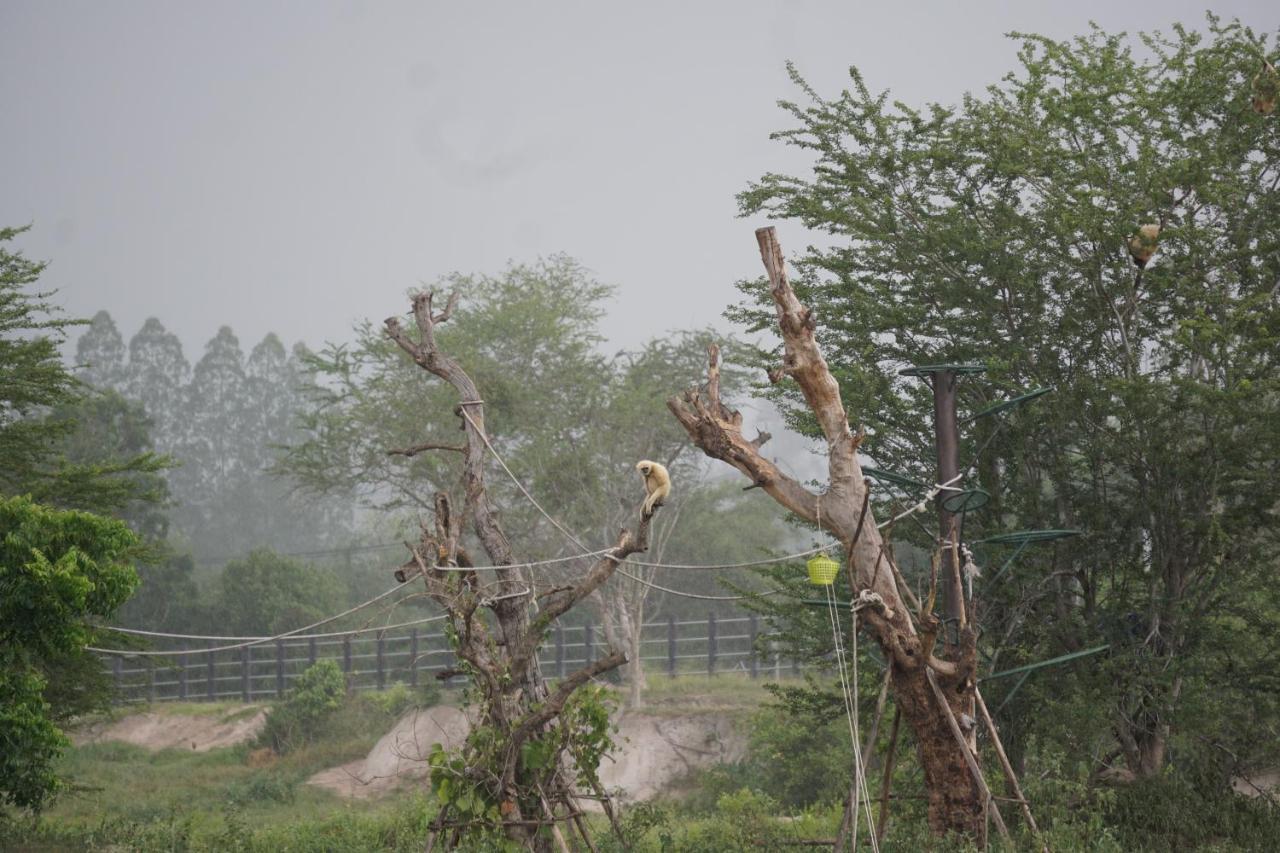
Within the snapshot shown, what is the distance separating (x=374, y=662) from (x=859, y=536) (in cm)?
2035

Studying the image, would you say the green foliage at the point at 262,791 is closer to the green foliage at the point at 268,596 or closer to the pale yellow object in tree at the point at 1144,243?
the green foliage at the point at 268,596

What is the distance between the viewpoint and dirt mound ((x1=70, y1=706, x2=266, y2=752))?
23.5m

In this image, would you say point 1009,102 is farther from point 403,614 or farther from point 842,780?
point 403,614

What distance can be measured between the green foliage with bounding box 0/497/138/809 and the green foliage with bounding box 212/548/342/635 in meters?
21.6

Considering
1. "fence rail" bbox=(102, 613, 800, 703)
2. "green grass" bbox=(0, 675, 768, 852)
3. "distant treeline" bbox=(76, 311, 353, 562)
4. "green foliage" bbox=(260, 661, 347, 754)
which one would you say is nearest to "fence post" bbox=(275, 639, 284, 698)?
"fence rail" bbox=(102, 613, 800, 703)

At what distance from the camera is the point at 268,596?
96.7ft

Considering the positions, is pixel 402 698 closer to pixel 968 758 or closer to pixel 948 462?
pixel 948 462

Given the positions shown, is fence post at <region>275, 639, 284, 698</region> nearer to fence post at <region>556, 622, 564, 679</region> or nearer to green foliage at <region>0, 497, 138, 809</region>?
fence post at <region>556, 622, 564, 679</region>

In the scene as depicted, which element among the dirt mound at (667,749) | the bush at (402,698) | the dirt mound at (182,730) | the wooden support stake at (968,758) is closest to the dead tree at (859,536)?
the wooden support stake at (968,758)

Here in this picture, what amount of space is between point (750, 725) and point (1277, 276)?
435 inches

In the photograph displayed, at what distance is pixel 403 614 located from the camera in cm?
3284

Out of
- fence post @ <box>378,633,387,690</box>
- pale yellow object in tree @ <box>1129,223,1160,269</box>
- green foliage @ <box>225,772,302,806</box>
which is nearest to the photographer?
pale yellow object in tree @ <box>1129,223,1160,269</box>

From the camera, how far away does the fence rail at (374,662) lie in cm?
2375

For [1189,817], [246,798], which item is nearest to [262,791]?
[246,798]
